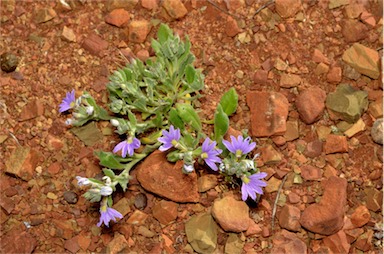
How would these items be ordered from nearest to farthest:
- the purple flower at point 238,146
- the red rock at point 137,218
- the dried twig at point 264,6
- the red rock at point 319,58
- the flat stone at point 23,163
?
the purple flower at point 238,146
the red rock at point 137,218
the flat stone at point 23,163
the red rock at point 319,58
the dried twig at point 264,6

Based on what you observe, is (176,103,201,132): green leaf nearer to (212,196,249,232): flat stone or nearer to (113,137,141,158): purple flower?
(113,137,141,158): purple flower

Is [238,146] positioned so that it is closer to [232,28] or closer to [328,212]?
[328,212]

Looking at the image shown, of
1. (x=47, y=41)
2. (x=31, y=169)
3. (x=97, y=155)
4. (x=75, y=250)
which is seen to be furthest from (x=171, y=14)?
(x=75, y=250)

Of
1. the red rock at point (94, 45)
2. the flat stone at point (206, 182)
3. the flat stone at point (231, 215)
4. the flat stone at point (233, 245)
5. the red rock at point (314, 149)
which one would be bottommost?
the flat stone at point (233, 245)

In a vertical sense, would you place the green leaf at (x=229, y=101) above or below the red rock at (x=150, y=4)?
below

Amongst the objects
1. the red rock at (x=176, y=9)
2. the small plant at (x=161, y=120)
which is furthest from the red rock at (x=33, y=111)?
the red rock at (x=176, y=9)

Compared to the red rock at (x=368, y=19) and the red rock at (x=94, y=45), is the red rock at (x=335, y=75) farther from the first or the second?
the red rock at (x=94, y=45)

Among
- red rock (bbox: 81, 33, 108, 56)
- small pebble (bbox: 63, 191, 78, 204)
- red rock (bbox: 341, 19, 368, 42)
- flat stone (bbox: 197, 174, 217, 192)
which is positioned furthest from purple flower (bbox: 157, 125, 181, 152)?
red rock (bbox: 341, 19, 368, 42)
